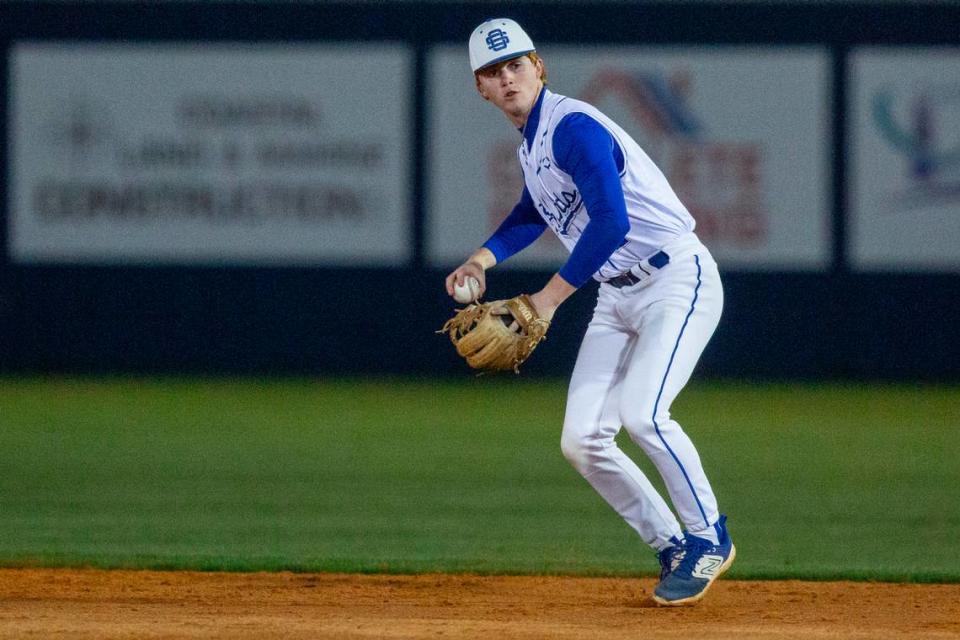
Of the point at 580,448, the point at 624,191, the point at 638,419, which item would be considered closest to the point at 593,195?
the point at 624,191

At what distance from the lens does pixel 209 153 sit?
13.6 m

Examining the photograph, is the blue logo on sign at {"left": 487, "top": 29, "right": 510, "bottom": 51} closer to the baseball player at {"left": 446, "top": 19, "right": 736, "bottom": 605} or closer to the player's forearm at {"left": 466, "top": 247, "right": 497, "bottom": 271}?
the baseball player at {"left": 446, "top": 19, "right": 736, "bottom": 605}

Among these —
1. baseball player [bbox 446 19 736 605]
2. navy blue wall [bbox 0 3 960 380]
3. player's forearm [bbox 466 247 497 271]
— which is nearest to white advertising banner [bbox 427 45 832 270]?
navy blue wall [bbox 0 3 960 380]

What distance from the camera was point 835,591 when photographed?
537 centimetres

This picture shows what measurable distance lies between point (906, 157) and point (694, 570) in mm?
9482

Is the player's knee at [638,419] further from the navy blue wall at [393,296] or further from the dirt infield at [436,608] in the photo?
the navy blue wall at [393,296]

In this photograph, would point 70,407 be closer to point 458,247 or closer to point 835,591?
point 458,247

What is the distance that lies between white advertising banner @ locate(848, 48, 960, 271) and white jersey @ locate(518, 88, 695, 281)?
9.05 m

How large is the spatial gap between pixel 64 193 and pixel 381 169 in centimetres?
272

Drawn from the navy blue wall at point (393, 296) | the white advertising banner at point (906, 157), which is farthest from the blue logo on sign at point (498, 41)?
the white advertising banner at point (906, 157)

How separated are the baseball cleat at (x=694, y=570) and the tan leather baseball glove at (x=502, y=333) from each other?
775 millimetres

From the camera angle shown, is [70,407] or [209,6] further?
[209,6]

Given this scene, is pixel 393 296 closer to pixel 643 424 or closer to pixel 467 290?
pixel 467 290

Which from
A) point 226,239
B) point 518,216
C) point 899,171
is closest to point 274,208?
point 226,239
